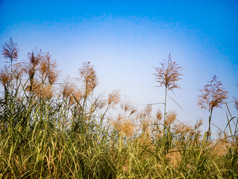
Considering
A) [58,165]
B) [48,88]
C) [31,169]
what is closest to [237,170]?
[58,165]

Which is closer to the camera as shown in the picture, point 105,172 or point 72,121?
point 105,172

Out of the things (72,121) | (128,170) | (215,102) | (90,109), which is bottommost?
(128,170)

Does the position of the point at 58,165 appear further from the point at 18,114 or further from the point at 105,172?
the point at 18,114

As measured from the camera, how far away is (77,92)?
11.5 feet

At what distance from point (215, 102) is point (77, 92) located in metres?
2.50

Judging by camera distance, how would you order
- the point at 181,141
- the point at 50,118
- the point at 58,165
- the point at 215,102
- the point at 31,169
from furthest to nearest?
the point at 181,141 → the point at 50,118 → the point at 215,102 → the point at 58,165 → the point at 31,169

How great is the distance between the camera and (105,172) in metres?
2.76

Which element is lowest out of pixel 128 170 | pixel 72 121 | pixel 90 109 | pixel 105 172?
pixel 105 172

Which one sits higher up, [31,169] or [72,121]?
[72,121]

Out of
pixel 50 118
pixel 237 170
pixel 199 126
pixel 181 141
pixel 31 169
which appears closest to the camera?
pixel 237 170

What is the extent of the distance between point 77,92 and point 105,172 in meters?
1.57

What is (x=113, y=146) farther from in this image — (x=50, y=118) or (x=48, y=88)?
(x=48, y=88)

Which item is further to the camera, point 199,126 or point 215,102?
point 199,126

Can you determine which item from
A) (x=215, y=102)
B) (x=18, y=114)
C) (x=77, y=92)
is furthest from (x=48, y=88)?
(x=215, y=102)
